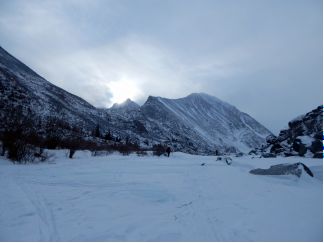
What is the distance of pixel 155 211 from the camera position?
788 centimetres

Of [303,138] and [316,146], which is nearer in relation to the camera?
[316,146]

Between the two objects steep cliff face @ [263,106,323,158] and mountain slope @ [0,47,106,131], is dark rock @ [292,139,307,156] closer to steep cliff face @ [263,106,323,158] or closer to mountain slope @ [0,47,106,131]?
steep cliff face @ [263,106,323,158]

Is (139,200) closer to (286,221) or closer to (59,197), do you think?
(59,197)

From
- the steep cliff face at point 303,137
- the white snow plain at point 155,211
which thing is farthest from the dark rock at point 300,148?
the white snow plain at point 155,211

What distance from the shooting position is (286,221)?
23.3ft

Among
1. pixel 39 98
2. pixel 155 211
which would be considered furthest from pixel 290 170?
pixel 39 98

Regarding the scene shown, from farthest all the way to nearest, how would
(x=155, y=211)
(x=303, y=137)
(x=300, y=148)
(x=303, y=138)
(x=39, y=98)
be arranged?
(x=39, y=98) → (x=303, y=137) → (x=303, y=138) → (x=300, y=148) → (x=155, y=211)

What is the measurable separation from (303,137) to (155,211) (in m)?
27.4

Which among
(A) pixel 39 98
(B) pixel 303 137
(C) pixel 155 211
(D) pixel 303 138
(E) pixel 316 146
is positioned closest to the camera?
(C) pixel 155 211

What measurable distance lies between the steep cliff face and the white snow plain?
16084 mm

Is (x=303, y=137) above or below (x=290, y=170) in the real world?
above

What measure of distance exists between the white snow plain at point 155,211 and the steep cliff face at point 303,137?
16084 millimetres

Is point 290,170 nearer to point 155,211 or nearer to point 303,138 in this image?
point 155,211

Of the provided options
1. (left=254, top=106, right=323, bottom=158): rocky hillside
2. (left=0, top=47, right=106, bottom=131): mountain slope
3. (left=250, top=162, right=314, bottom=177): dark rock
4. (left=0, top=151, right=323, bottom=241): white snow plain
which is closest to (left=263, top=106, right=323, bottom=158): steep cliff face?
(left=254, top=106, right=323, bottom=158): rocky hillside
